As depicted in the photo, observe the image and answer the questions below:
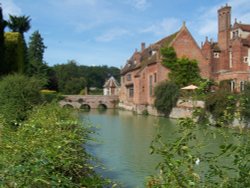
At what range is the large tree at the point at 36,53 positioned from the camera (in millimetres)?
50344

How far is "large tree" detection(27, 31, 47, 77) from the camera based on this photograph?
50.3m

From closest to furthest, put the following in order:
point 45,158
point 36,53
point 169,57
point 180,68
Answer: point 45,158 < point 180,68 < point 169,57 < point 36,53

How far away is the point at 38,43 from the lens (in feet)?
181

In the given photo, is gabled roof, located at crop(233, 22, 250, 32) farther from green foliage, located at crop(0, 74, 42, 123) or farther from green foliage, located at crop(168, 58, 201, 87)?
green foliage, located at crop(0, 74, 42, 123)

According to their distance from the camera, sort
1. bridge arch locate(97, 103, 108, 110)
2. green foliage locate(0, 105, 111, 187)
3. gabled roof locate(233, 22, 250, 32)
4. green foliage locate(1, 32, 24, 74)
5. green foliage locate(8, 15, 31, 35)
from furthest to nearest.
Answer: bridge arch locate(97, 103, 108, 110) < gabled roof locate(233, 22, 250, 32) < green foliage locate(8, 15, 31, 35) < green foliage locate(1, 32, 24, 74) < green foliage locate(0, 105, 111, 187)

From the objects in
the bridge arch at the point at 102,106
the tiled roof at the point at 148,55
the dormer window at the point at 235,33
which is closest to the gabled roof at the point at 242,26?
the dormer window at the point at 235,33

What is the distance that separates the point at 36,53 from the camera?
54.4 meters

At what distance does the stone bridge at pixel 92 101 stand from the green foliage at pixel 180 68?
2161 cm

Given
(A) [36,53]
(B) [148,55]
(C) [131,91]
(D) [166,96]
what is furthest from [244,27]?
(A) [36,53]

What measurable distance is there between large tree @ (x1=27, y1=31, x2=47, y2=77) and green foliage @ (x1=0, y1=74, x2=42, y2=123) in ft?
118

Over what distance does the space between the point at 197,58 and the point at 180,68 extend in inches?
130

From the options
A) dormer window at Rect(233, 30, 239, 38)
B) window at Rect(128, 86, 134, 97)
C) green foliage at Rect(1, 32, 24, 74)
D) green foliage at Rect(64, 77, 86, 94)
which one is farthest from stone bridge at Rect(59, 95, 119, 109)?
green foliage at Rect(1, 32, 24, 74)

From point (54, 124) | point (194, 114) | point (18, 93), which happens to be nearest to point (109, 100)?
point (18, 93)

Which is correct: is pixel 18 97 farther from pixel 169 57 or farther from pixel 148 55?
pixel 148 55
